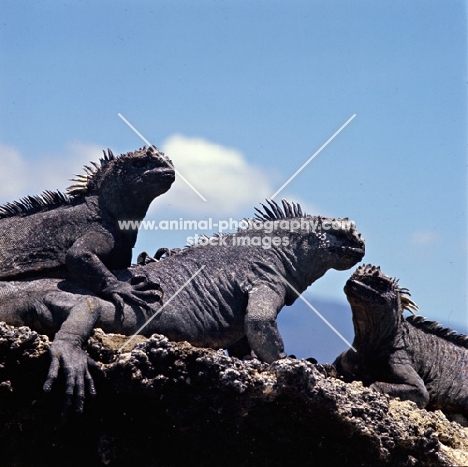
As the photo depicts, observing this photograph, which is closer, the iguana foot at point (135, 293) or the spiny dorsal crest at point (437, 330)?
the iguana foot at point (135, 293)

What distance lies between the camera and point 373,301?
42.9 feet

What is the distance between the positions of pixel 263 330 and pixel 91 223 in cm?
236

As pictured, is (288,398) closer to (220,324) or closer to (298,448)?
(298,448)

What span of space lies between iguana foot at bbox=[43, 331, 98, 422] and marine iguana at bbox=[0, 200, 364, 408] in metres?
0.02

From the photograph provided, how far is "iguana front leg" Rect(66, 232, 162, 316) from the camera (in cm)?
1149

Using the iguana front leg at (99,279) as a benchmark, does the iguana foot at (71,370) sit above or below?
below

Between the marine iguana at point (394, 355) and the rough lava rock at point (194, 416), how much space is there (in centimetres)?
223

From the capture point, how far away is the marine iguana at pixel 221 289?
11.2 metres

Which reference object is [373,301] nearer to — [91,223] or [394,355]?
[394,355]

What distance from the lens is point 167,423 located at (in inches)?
412

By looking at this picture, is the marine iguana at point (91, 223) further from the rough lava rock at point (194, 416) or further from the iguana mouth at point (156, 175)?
the rough lava rock at point (194, 416)

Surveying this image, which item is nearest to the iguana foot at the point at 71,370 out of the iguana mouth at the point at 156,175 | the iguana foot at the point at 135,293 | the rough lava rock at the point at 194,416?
the rough lava rock at the point at 194,416

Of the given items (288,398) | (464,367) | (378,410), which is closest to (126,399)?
(288,398)

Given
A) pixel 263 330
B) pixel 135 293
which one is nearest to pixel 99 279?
pixel 135 293
